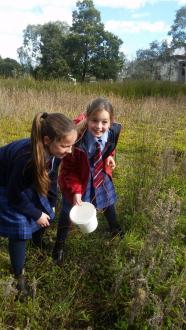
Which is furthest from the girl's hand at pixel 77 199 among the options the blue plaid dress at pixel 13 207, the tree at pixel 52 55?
the tree at pixel 52 55

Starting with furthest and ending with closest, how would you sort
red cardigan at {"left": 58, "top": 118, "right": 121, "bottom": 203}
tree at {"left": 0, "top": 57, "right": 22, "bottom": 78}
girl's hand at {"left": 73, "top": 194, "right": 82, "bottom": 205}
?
tree at {"left": 0, "top": 57, "right": 22, "bottom": 78}
red cardigan at {"left": 58, "top": 118, "right": 121, "bottom": 203}
girl's hand at {"left": 73, "top": 194, "right": 82, "bottom": 205}

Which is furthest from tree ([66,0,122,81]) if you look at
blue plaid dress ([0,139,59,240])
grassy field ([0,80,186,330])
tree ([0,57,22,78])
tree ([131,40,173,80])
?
blue plaid dress ([0,139,59,240])

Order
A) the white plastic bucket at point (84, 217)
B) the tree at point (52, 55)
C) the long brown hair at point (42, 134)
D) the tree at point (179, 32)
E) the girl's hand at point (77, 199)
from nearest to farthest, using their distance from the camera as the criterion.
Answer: the long brown hair at point (42, 134) → the white plastic bucket at point (84, 217) → the girl's hand at point (77, 199) → the tree at point (52, 55) → the tree at point (179, 32)

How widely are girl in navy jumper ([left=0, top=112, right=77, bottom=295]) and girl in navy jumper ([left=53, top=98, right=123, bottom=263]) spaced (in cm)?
30

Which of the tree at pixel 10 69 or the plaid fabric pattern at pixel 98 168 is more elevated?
the tree at pixel 10 69

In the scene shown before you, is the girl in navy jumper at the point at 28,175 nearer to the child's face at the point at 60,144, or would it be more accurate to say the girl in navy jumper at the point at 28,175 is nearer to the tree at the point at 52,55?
the child's face at the point at 60,144

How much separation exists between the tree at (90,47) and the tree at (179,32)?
369 inches

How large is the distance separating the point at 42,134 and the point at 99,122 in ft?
1.89

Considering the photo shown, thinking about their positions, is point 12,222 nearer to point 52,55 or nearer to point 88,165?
point 88,165

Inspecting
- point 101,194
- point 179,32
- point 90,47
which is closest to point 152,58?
point 179,32

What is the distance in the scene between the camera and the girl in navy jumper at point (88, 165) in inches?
110

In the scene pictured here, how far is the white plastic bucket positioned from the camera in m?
2.55

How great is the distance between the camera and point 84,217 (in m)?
2.61

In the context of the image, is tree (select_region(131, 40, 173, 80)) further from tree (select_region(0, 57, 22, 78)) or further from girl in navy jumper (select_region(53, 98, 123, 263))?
girl in navy jumper (select_region(53, 98, 123, 263))
